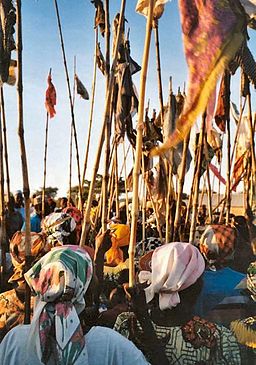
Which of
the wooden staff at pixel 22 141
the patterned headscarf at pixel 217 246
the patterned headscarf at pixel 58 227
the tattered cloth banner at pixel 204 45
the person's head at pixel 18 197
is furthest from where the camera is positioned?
the person's head at pixel 18 197

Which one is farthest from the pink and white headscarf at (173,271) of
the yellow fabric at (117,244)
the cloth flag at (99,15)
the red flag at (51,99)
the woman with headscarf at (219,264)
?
the cloth flag at (99,15)

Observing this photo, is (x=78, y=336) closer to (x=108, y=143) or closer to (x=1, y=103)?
(x=108, y=143)

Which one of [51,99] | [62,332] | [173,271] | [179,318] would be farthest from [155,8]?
[62,332]

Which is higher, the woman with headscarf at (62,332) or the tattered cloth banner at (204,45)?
the tattered cloth banner at (204,45)

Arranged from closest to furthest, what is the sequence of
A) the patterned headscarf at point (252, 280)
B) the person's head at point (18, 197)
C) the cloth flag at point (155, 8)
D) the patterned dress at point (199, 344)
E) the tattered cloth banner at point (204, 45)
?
the tattered cloth banner at point (204, 45), the patterned dress at point (199, 344), the patterned headscarf at point (252, 280), the cloth flag at point (155, 8), the person's head at point (18, 197)

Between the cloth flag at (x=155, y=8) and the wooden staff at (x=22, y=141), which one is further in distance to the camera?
the cloth flag at (x=155, y=8)

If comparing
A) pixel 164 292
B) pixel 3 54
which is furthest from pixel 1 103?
pixel 164 292

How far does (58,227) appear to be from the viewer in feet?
8.46

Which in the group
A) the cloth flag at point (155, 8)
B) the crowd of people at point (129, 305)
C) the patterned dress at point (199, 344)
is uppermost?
the cloth flag at point (155, 8)

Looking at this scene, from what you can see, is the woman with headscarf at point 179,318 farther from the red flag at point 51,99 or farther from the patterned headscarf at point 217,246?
A: the red flag at point 51,99

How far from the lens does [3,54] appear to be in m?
2.48

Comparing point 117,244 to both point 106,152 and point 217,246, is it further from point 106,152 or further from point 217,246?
point 106,152

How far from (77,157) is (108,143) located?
0.62 m

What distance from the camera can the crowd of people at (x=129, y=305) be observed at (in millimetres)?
1729
